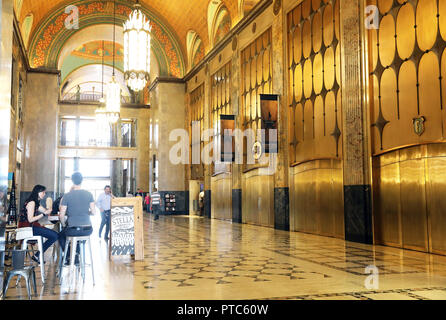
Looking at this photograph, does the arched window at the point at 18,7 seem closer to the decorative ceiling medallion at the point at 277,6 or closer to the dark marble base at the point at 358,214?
the decorative ceiling medallion at the point at 277,6

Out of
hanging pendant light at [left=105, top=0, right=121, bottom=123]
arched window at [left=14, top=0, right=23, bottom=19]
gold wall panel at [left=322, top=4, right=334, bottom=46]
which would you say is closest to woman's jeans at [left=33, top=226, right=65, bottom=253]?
gold wall panel at [left=322, top=4, right=334, bottom=46]

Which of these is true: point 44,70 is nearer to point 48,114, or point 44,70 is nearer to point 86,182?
point 48,114

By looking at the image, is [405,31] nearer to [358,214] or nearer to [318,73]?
[318,73]

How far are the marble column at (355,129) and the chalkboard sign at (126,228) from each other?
178 inches

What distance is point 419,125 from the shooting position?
24.6ft

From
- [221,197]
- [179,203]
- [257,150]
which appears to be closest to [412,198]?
[257,150]

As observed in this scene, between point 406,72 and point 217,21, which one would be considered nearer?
point 406,72

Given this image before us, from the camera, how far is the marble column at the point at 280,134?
39.5 ft

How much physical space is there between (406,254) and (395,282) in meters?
2.64

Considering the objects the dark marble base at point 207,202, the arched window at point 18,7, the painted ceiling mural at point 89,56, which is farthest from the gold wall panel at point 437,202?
the painted ceiling mural at point 89,56

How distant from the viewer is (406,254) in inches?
286

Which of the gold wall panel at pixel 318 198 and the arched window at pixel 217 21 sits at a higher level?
the arched window at pixel 217 21

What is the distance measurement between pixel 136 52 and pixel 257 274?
5132 mm

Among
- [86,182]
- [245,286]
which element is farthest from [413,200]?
[86,182]
